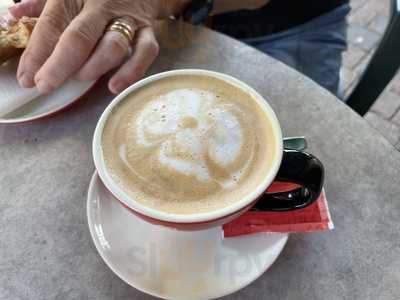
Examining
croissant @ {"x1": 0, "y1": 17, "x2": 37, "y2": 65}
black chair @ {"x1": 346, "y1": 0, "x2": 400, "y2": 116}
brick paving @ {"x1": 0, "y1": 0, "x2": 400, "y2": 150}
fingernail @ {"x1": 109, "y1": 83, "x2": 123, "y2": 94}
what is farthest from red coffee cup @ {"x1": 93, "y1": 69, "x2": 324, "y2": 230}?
brick paving @ {"x1": 0, "y1": 0, "x2": 400, "y2": 150}

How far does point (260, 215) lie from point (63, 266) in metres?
0.29

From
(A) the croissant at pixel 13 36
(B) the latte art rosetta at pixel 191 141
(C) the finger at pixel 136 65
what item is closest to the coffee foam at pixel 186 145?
(B) the latte art rosetta at pixel 191 141

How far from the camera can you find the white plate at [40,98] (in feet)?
2.13

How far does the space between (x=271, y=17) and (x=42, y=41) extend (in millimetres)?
563

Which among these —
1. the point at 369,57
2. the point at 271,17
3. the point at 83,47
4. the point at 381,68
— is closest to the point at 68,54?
the point at 83,47

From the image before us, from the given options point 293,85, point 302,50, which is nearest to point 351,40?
point 302,50

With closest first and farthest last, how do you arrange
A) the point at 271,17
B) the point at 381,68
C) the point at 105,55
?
1. the point at 105,55
2. the point at 381,68
3. the point at 271,17

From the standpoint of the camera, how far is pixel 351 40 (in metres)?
1.64

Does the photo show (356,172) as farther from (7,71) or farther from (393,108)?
(393,108)

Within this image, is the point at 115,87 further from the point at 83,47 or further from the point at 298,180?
the point at 298,180

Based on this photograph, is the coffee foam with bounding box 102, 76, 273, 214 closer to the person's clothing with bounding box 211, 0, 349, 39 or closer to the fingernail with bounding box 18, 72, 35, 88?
the fingernail with bounding box 18, 72, 35, 88

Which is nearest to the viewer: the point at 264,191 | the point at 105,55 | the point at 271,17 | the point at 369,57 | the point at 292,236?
the point at 264,191

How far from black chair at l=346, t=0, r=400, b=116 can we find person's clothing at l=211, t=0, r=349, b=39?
0.62ft

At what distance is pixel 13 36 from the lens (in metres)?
0.69
